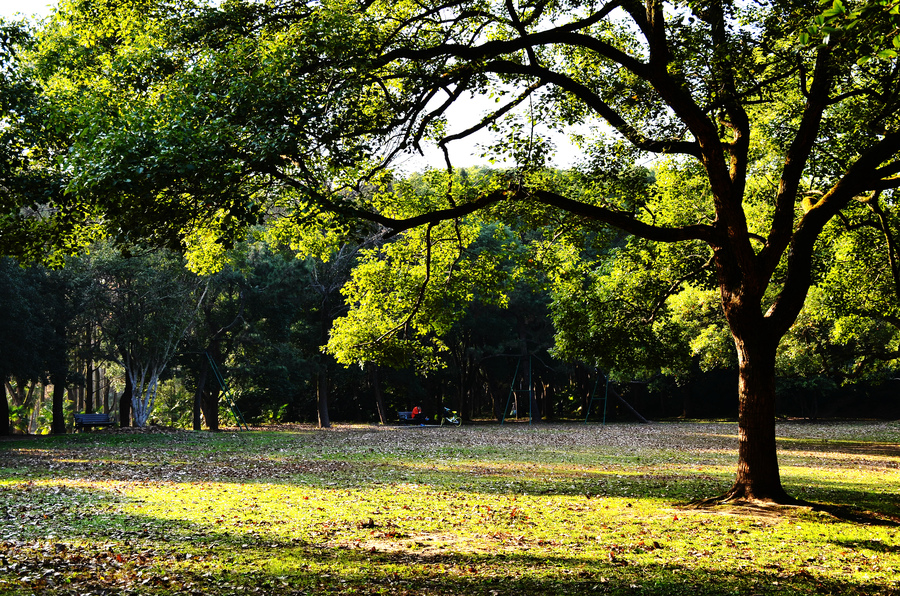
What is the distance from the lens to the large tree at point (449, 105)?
7859mm

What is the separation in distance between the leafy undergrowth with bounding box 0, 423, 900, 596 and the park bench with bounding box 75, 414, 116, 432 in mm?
14007

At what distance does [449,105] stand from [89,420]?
88.0ft

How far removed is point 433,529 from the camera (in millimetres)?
9227

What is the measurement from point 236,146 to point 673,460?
51.6 feet

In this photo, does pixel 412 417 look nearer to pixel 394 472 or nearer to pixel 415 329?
pixel 394 472

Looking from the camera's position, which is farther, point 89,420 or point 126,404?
point 126,404

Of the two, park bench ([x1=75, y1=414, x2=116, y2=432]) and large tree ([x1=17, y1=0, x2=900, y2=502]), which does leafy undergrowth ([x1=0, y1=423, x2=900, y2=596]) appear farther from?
park bench ([x1=75, y1=414, x2=116, y2=432])

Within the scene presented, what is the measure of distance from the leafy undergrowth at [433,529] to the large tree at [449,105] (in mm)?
2211

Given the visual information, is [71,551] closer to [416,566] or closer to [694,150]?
[416,566]

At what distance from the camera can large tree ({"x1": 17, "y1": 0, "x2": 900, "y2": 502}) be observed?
786 centimetres

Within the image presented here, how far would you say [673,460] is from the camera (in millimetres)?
19453

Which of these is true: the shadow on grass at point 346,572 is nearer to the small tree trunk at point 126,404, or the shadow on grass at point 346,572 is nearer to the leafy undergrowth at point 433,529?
the leafy undergrowth at point 433,529

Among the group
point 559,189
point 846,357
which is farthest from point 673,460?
point 846,357

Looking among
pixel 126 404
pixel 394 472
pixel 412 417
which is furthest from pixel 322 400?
pixel 394 472
